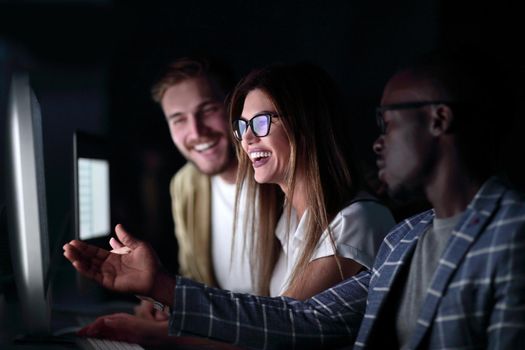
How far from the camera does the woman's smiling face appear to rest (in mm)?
1676

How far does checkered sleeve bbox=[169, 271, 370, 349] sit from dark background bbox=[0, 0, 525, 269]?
956 millimetres

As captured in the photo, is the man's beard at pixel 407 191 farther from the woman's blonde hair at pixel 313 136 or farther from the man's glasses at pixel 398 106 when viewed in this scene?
the woman's blonde hair at pixel 313 136

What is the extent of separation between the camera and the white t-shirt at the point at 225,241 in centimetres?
211

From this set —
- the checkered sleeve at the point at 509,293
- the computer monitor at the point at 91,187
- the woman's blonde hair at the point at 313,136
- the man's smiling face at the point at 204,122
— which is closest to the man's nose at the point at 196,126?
the man's smiling face at the point at 204,122

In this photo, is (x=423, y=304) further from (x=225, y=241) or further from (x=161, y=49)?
(x=161, y=49)

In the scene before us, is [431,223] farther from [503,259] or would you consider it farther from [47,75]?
[47,75]

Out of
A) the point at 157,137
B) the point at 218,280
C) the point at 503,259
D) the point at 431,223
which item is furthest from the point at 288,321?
the point at 157,137

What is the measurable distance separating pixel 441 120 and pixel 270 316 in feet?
1.57

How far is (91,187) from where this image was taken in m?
2.16

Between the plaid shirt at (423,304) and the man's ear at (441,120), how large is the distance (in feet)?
0.38

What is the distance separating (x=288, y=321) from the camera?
4.52 feet

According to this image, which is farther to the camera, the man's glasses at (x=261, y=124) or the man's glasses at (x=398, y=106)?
the man's glasses at (x=261, y=124)

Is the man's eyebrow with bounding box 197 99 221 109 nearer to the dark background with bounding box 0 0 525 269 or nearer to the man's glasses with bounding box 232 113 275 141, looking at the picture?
the dark background with bounding box 0 0 525 269

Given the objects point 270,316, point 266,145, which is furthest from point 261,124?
point 270,316
